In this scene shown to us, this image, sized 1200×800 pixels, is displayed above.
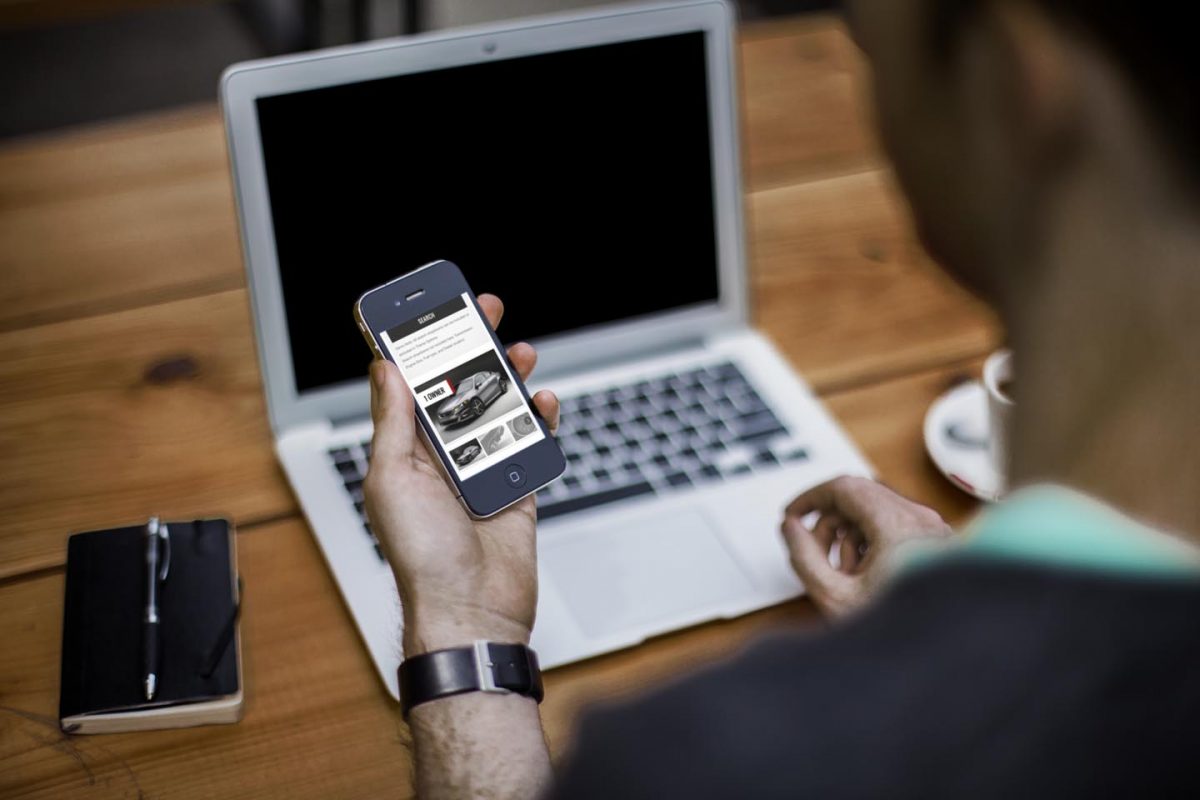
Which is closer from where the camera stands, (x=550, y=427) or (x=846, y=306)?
(x=550, y=427)

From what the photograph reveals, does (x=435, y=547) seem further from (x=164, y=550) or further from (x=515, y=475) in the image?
(x=164, y=550)

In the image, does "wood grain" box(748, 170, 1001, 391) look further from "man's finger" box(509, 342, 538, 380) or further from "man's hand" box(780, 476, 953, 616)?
"man's finger" box(509, 342, 538, 380)

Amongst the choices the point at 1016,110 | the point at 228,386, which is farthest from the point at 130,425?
the point at 1016,110

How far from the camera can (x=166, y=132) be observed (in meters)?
1.41

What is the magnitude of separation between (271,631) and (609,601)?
0.78 feet

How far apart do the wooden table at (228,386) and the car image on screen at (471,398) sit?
16cm

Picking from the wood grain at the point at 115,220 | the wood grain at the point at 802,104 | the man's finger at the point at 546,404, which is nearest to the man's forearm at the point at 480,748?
the man's finger at the point at 546,404

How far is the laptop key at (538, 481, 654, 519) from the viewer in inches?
39.9

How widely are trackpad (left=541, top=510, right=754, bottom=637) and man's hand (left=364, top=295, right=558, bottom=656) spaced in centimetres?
7

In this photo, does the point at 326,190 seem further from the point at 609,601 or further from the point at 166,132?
the point at 166,132

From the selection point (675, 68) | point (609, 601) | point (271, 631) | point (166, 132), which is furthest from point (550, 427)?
point (166, 132)

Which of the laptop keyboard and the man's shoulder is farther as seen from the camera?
the laptop keyboard

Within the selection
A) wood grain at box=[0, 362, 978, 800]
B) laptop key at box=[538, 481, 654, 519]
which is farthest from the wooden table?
laptop key at box=[538, 481, 654, 519]

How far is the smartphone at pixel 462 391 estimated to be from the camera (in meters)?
0.92
